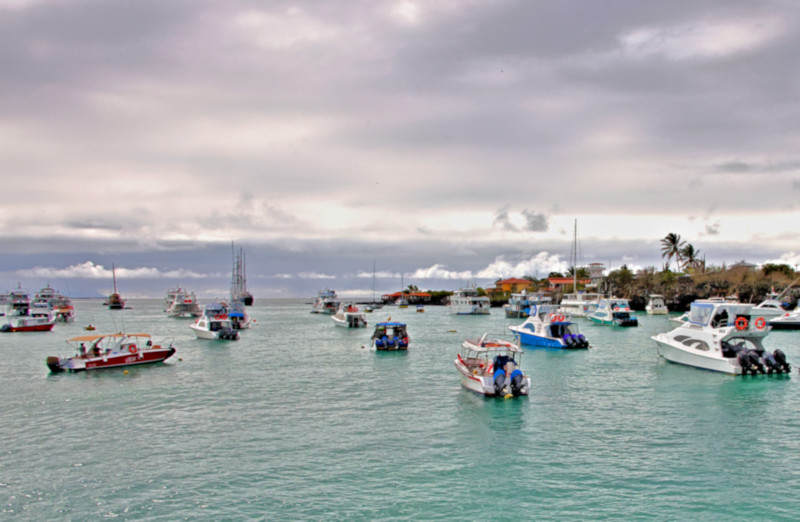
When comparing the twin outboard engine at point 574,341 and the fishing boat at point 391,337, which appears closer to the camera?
the fishing boat at point 391,337

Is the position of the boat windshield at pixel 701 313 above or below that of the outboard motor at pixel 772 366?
above

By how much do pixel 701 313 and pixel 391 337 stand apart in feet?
96.7

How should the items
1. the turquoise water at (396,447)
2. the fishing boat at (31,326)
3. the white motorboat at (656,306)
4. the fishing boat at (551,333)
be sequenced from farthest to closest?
the white motorboat at (656,306) < the fishing boat at (31,326) < the fishing boat at (551,333) < the turquoise water at (396,447)

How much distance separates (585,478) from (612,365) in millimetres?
29653

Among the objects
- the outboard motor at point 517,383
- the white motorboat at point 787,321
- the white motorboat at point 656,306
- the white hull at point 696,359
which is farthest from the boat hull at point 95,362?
the white motorboat at point 656,306

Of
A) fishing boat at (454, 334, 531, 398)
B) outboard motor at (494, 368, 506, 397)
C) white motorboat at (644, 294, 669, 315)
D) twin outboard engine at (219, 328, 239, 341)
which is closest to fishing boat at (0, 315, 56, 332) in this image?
twin outboard engine at (219, 328, 239, 341)

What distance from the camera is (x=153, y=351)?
47.4m

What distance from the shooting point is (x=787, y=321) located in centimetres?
7925

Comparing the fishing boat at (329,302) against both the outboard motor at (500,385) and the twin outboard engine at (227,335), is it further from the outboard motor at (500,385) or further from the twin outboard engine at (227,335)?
the outboard motor at (500,385)

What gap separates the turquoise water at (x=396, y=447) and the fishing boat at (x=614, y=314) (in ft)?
167

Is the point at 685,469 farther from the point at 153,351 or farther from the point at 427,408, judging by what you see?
the point at 153,351

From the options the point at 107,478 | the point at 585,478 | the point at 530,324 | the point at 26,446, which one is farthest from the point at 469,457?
the point at 530,324

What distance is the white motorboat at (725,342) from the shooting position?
38.7 m

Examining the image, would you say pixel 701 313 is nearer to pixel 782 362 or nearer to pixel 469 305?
pixel 782 362
